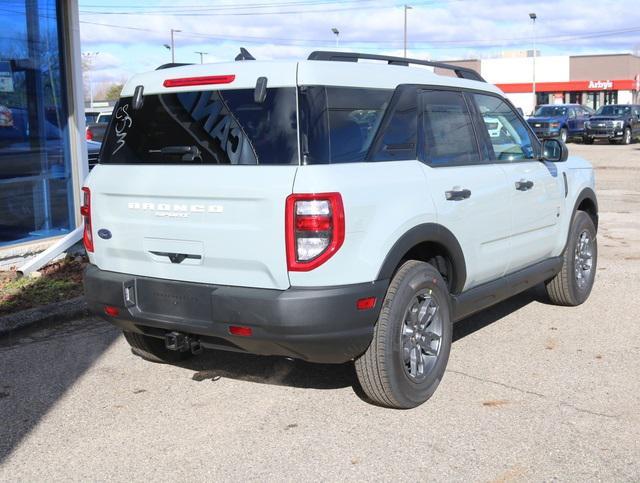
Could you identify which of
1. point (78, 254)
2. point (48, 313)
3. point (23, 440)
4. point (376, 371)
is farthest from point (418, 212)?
point (78, 254)

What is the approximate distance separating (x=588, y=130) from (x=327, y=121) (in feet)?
105

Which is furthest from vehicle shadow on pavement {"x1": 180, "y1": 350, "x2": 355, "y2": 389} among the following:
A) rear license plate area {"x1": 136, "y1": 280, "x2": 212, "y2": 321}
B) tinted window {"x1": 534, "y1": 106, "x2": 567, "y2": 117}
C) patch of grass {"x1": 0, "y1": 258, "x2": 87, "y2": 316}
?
tinted window {"x1": 534, "y1": 106, "x2": 567, "y2": 117}

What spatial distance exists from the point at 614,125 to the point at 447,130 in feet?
100

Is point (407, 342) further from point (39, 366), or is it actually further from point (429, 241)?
point (39, 366)

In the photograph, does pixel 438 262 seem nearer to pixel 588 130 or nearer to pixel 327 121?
pixel 327 121

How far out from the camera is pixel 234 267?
401cm

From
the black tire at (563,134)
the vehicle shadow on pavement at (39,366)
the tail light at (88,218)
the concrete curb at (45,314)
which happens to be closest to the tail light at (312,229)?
the tail light at (88,218)

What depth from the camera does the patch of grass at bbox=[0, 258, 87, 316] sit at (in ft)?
22.5

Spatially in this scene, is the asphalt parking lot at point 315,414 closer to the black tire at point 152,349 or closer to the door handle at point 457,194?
the black tire at point 152,349

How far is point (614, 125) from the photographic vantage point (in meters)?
32.8

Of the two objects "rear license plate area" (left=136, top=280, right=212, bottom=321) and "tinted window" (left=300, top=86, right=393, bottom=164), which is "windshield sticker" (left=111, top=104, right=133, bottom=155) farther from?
"tinted window" (left=300, top=86, right=393, bottom=164)

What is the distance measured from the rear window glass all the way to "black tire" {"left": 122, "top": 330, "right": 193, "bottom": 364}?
51.4 inches

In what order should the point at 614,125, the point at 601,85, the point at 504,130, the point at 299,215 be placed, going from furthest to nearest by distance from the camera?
the point at 601,85 → the point at 614,125 → the point at 504,130 → the point at 299,215

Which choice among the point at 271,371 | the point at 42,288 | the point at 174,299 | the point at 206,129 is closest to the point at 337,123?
the point at 206,129
